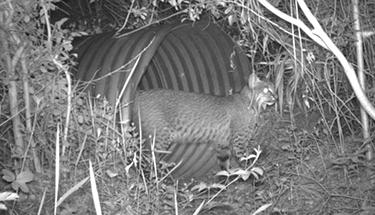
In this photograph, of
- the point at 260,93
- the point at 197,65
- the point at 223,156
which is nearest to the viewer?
the point at 260,93

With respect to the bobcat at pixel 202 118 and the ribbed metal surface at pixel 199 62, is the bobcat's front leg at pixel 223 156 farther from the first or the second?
the ribbed metal surface at pixel 199 62

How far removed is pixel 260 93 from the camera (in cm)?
580

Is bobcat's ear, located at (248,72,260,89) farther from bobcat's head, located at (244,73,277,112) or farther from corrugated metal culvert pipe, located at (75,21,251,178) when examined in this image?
corrugated metal culvert pipe, located at (75,21,251,178)

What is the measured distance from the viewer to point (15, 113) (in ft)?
13.3

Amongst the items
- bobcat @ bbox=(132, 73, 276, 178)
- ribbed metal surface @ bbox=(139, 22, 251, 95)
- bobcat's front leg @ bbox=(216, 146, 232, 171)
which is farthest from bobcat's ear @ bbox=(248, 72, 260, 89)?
bobcat's front leg @ bbox=(216, 146, 232, 171)

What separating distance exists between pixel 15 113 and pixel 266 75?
277cm

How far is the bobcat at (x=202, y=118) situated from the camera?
5.85 m

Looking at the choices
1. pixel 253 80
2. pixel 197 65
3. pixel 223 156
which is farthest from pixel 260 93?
pixel 197 65

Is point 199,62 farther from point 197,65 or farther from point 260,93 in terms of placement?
point 260,93

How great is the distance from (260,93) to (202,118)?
58cm

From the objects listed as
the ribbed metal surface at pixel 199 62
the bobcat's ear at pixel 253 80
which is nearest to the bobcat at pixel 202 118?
the bobcat's ear at pixel 253 80

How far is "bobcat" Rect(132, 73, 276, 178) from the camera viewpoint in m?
5.85

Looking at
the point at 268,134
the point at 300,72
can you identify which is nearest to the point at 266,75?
the point at 268,134

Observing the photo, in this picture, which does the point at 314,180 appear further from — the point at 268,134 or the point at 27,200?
the point at 27,200
